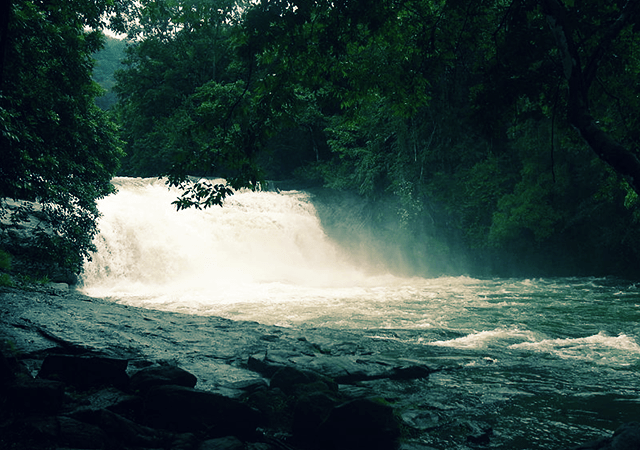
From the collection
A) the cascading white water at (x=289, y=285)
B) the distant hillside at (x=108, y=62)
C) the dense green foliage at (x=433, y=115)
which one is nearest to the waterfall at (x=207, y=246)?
the cascading white water at (x=289, y=285)

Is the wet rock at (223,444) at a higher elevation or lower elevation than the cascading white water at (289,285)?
lower

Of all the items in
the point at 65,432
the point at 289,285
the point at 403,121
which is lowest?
the point at 65,432

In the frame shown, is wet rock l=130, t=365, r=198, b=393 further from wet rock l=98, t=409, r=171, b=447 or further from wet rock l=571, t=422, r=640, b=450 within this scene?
wet rock l=571, t=422, r=640, b=450

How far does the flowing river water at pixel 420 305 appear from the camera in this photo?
5.61m

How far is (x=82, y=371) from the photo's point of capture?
459 centimetres

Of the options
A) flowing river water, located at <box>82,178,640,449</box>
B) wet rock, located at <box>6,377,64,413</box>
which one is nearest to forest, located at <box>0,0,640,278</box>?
wet rock, located at <box>6,377,64,413</box>

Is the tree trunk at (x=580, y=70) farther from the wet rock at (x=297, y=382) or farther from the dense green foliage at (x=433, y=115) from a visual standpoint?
the wet rock at (x=297, y=382)

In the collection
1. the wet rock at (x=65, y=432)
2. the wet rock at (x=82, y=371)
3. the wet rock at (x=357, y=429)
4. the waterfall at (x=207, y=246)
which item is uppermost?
the waterfall at (x=207, y=246)

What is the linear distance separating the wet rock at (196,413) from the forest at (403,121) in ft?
7.01

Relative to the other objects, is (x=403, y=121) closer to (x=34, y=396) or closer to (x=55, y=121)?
(x=55, y=121)

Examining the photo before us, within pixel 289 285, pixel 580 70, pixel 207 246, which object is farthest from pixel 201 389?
pixel 207 246

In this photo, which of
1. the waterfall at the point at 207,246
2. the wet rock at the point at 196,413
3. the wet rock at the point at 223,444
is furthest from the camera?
the waterfall at the point at 207,246

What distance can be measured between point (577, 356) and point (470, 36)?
17.5 feet

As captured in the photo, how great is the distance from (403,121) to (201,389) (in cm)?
→ 1689
